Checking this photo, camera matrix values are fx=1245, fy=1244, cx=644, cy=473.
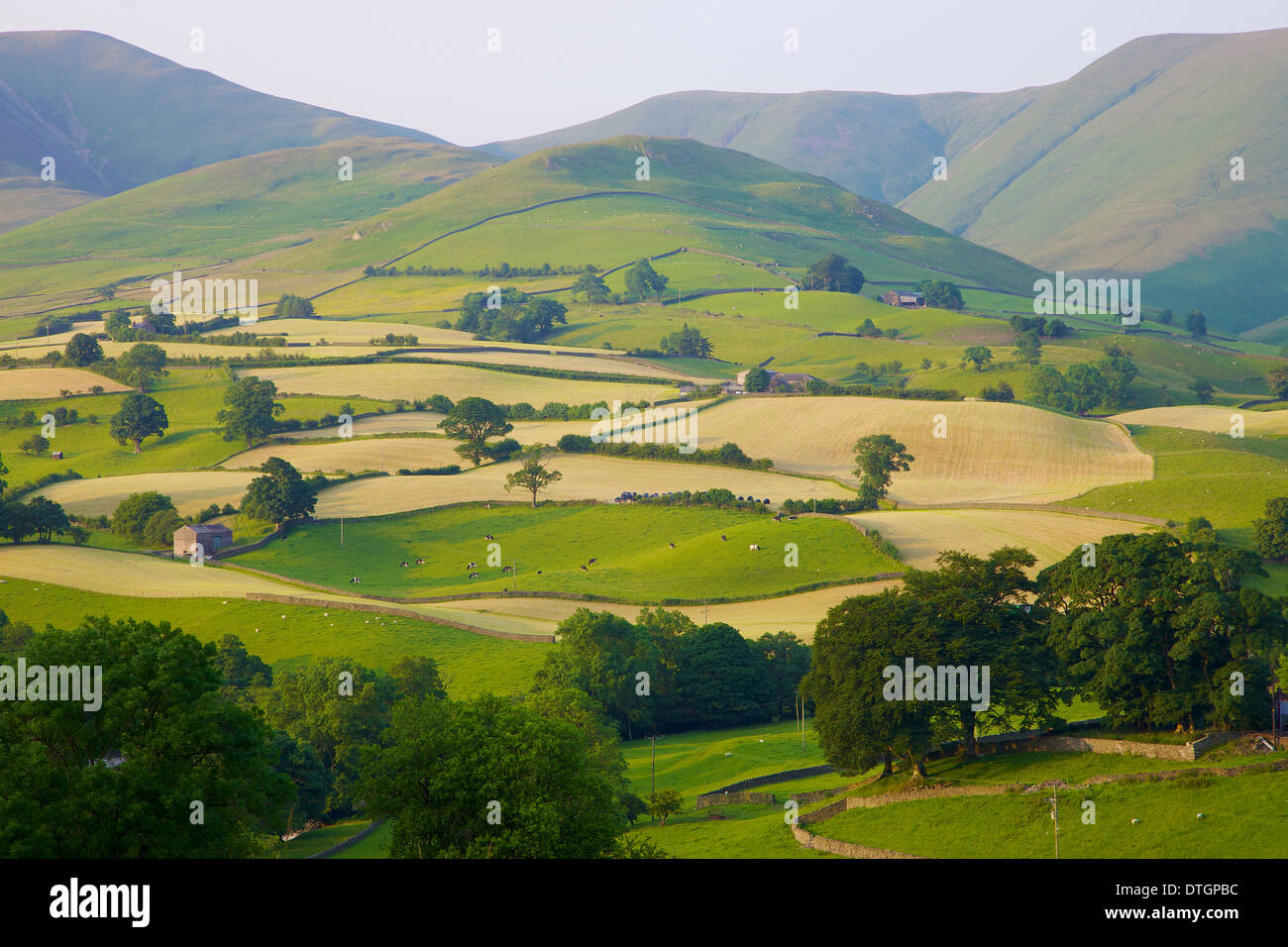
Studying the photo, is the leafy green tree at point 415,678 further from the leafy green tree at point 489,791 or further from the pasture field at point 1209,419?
the pasture field at point 1209,419

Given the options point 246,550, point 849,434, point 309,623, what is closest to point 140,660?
point 309,623

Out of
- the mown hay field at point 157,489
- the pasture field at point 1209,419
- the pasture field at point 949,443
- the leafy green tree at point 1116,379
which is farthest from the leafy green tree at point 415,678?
the leafy green tree at point 1116,379

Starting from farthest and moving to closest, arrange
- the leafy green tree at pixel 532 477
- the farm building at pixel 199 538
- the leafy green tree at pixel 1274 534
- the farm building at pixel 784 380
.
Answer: the farm building at pixel 784 380 < the leafy green tree at pixel 532 477 < the farm building at pixel 199 538 < the leafy green tree at pixel 1274 534

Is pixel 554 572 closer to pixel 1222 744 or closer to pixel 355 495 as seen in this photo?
pixel 355 495

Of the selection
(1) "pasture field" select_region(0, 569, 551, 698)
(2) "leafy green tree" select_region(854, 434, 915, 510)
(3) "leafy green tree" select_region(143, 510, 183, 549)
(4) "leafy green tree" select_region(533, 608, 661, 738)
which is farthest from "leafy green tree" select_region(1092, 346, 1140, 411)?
(3) "leafy green tree" select_region(143, 510, 183, 549)

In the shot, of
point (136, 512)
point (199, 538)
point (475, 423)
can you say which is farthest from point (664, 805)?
point (475, 423)
